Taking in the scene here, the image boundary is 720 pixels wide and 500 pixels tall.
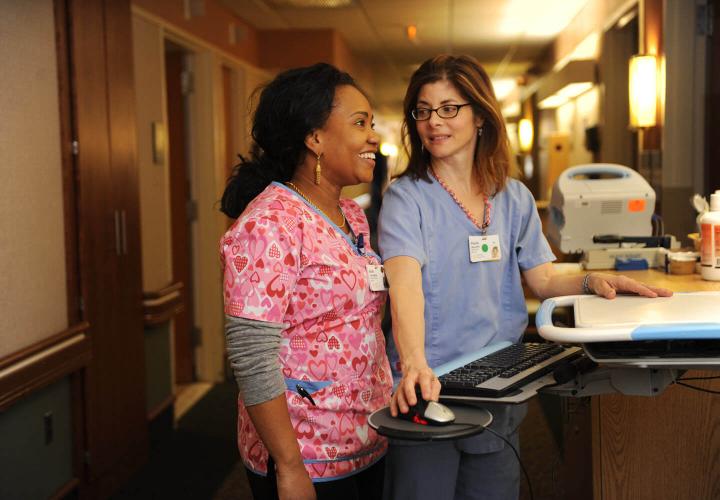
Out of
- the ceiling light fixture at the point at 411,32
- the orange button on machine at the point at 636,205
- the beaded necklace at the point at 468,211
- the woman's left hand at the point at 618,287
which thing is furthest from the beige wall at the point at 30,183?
the ceiling light fixture at the point at 411,32

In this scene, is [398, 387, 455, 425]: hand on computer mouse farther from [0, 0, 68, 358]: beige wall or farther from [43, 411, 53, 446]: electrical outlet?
[43, 411, 53, 446]: electrical outlet

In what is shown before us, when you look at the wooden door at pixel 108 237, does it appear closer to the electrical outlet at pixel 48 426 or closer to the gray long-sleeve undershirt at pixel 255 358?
the electrical outlet at pixel 48 426

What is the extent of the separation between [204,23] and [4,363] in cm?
335

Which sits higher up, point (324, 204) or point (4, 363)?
point (324, 204)

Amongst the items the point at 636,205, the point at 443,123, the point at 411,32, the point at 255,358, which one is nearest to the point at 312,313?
the point at 255,358

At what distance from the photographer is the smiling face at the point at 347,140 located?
157 centimetres

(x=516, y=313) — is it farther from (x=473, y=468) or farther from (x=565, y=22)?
(x=565, y=22)

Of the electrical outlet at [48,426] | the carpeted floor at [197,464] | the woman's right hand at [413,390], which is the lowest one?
the carpeted floor at [197,464]

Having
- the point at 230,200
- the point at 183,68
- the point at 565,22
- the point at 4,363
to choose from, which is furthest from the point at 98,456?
the point at 565,22

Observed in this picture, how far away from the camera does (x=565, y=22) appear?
7758mm

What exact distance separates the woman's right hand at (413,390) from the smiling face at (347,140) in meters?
0.45

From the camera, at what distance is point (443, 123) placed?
176 cm

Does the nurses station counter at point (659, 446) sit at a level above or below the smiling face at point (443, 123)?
below

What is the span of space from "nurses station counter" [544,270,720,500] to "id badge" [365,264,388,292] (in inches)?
32.8
